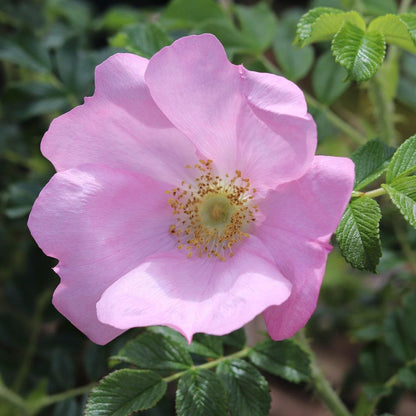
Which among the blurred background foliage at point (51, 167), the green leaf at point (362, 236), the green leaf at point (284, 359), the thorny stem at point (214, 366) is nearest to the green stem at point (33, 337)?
the blurred background foliage at point (51, 167)

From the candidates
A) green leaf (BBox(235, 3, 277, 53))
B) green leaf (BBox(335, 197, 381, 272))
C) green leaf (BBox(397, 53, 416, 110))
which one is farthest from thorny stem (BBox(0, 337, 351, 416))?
green leaf (BBox(397, 53, 416, 110))

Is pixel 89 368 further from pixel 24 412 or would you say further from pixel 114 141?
pixel 114 141

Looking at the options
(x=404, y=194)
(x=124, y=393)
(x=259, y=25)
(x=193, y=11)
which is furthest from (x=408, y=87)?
(x=124, y=393)

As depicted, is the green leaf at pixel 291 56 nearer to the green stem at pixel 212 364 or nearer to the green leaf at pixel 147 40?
the green leaf at pixel 147 40

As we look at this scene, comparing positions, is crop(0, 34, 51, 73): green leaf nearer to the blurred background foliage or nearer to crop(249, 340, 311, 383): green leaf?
the blurred background foliage

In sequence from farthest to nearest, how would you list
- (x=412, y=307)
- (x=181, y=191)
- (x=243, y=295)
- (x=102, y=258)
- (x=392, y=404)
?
(x=392, y=404), (x=412, y=307), (x=181, y=191), (x=102, y=258), (x=243, y=295)

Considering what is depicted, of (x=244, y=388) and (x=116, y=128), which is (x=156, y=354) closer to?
(x=244, y=388)

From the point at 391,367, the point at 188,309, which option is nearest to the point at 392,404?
the point at 391,367
